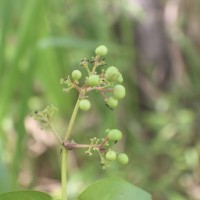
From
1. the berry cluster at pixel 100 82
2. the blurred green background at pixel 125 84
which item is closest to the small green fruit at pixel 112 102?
the berry cluster at pixel 100 82

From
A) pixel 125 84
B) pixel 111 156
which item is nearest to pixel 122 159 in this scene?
pixel 111 156

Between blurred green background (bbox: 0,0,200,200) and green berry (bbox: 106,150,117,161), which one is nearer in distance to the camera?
green berry (bbox: 106,150,117,161)

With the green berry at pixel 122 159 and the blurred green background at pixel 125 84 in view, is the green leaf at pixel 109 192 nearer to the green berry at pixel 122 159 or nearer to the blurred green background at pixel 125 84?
the green berry at pixel 122 159

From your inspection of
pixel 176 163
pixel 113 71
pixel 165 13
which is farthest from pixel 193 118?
pixel 113 71

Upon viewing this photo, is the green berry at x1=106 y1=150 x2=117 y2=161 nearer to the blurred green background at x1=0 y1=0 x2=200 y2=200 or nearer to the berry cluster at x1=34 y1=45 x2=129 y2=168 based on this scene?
the berry cluster at x1=34 y1=45 x2=129 y2=168

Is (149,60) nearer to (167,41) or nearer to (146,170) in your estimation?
(167,41)

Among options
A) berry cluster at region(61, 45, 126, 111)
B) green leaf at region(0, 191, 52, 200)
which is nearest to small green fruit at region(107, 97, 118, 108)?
berry cluster at region(61, 45, 126, 111)
